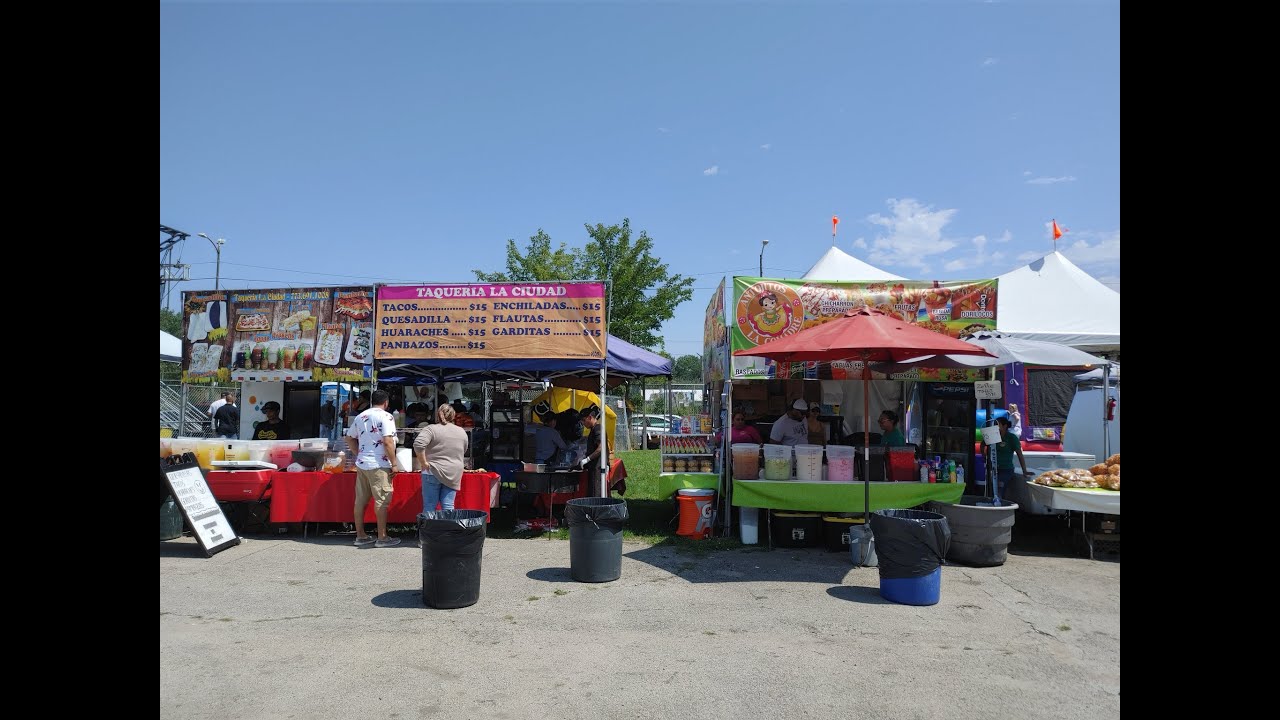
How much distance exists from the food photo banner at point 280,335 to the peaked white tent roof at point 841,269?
32.1ft

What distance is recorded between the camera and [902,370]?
31.2 feet

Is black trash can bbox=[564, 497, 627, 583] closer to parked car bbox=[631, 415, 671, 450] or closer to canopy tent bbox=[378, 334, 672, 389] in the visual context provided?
canopy tent bbox=[378, 334, 672, 389]

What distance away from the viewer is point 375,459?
8.98 m

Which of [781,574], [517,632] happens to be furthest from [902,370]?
[517,632]

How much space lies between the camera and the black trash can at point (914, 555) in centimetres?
663

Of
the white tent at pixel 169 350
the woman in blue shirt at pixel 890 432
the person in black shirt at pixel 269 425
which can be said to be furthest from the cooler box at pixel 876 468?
the white tent at pixel 169 350

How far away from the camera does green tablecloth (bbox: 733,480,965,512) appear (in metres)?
8.84

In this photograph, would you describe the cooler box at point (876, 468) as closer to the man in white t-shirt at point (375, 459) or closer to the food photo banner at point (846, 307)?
the food photo banner at point (846, 307)

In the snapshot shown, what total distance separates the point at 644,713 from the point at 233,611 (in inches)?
168

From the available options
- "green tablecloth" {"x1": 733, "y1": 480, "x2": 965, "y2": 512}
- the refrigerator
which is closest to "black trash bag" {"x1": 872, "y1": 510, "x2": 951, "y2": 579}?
"green tablecloth" {"x1": 733, "y1": 480, "x2": 965, "y2": 512}
